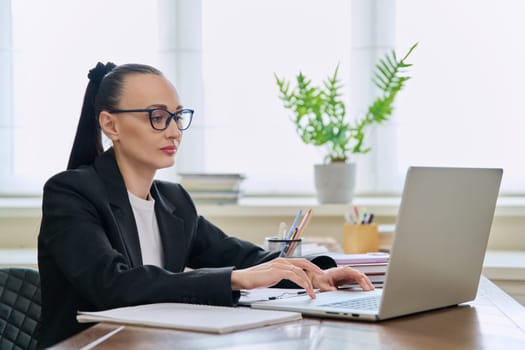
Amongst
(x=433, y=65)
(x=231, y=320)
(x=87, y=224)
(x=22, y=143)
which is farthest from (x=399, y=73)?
(x=231, y=320)

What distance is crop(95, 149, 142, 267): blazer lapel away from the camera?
5.70ft

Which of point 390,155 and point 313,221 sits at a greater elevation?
point 390,155

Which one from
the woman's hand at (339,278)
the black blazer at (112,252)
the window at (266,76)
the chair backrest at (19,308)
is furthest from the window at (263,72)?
the woman's hand at (339,278)

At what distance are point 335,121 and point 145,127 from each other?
1.69 metres

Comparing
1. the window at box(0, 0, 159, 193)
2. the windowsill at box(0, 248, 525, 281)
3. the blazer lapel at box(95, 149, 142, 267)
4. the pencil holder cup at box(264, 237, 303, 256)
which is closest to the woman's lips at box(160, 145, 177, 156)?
the blazer lapel at box(95, 149, 142, 267)

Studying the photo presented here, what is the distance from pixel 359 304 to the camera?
4.60ft

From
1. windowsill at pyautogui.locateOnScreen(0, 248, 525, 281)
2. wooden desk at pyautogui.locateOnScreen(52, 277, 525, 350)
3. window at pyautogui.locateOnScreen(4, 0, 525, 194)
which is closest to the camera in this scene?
wooden desk at pyautogui.locateOnScreen(52, 277, 525, 350)

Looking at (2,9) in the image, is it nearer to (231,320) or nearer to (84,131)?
Result: (84,131)

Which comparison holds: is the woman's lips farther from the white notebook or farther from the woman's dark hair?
the white notebook

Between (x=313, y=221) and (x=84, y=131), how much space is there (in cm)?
165

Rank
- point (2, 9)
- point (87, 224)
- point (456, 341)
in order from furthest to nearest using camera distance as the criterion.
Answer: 1. point (2, 9)
2. point (87, 224)
3. point (456, 341)

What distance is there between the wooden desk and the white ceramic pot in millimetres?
1943

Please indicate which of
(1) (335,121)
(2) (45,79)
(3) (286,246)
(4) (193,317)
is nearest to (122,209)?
(3) (286,246)

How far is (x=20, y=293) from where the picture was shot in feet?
6.13
